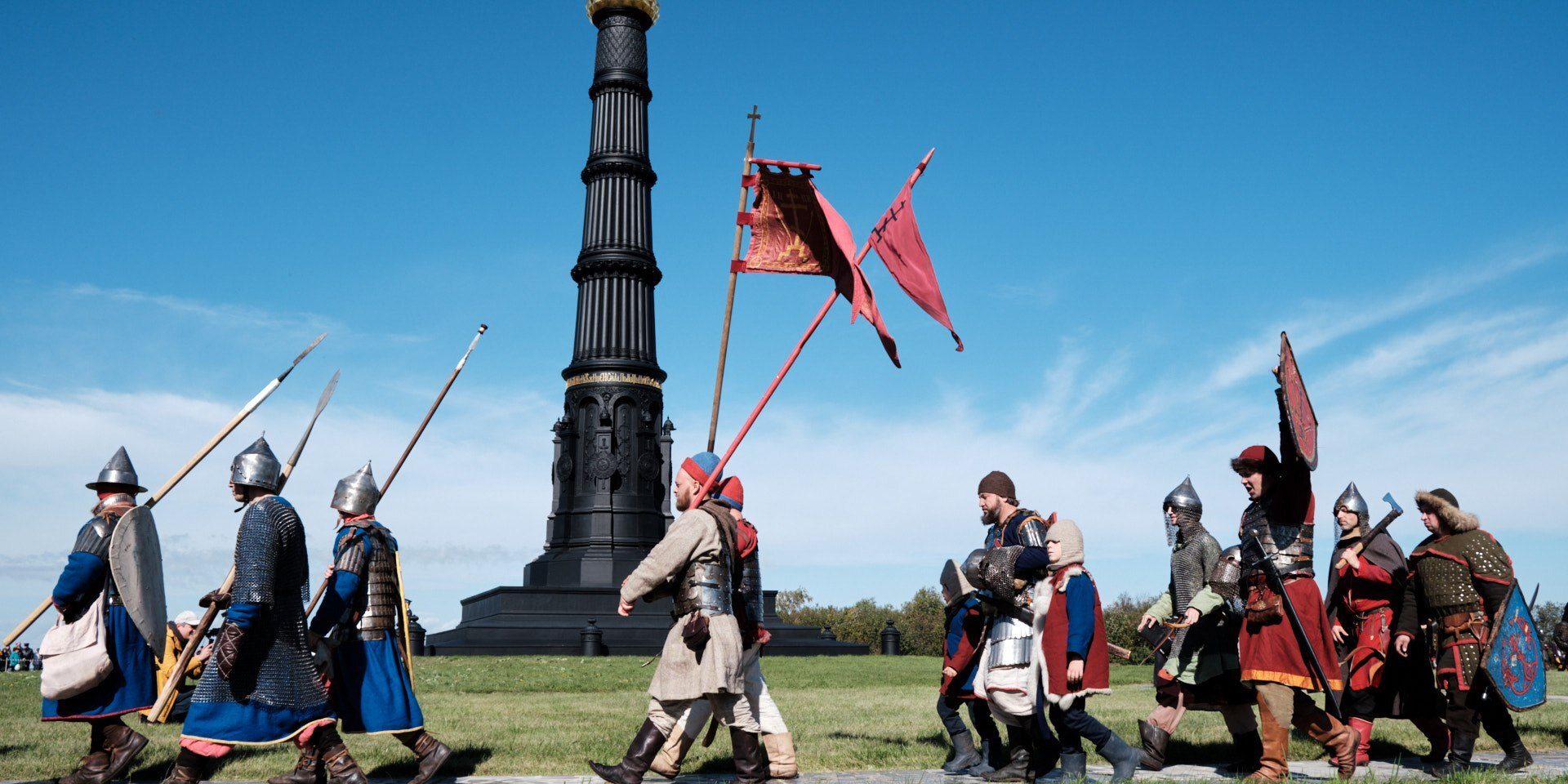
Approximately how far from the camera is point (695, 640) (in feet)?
20.6

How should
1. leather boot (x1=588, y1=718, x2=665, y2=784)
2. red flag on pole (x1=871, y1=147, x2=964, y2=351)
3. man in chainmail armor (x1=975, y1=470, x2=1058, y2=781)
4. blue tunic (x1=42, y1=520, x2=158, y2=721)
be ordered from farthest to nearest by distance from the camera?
1. red flag on pole (x1=871, y1=147, x2=964, y2=351)
2. blue tunic (x1=42, y1=520, x2=158, y2=721)
3. man in chainmail armor (x1=975, y1=470, x2=1058, y2=781)
4. leather boot (x1=588, y1=718, x2=665, y2=784)

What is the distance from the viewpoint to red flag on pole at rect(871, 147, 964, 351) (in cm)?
875

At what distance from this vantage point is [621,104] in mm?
28203

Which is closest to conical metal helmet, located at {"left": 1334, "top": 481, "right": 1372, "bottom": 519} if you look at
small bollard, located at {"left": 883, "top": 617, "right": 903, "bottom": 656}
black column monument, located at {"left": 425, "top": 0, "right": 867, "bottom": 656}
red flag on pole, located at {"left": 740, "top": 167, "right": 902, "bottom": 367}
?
red flag on pole, located at {"left": 740, "top": 167, "right": 902, "bottom": 367}

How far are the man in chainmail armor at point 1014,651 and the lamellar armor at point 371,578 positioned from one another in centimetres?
338

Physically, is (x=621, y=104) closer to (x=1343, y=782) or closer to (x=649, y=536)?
(x=649, y=536)

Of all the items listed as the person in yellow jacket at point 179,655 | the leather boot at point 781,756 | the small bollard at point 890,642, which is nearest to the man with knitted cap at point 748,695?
the leather boot at point 781,756

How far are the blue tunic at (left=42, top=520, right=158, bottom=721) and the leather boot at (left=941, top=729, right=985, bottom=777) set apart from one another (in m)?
4.71

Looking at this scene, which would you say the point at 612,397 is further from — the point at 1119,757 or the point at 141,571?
the point at 1119,757

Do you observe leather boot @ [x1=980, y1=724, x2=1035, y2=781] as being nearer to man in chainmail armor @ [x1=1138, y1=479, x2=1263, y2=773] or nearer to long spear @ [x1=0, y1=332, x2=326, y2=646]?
man in chainmail armor @ [x1=1138, y1=479, x2=1263, y2=773]

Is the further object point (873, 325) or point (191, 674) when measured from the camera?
point (191, 674)

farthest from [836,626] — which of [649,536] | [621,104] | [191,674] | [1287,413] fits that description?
[1287,413]

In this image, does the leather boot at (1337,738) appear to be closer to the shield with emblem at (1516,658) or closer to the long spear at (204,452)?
the shield with emblem at (1516,658)

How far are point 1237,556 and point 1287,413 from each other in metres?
0.97
